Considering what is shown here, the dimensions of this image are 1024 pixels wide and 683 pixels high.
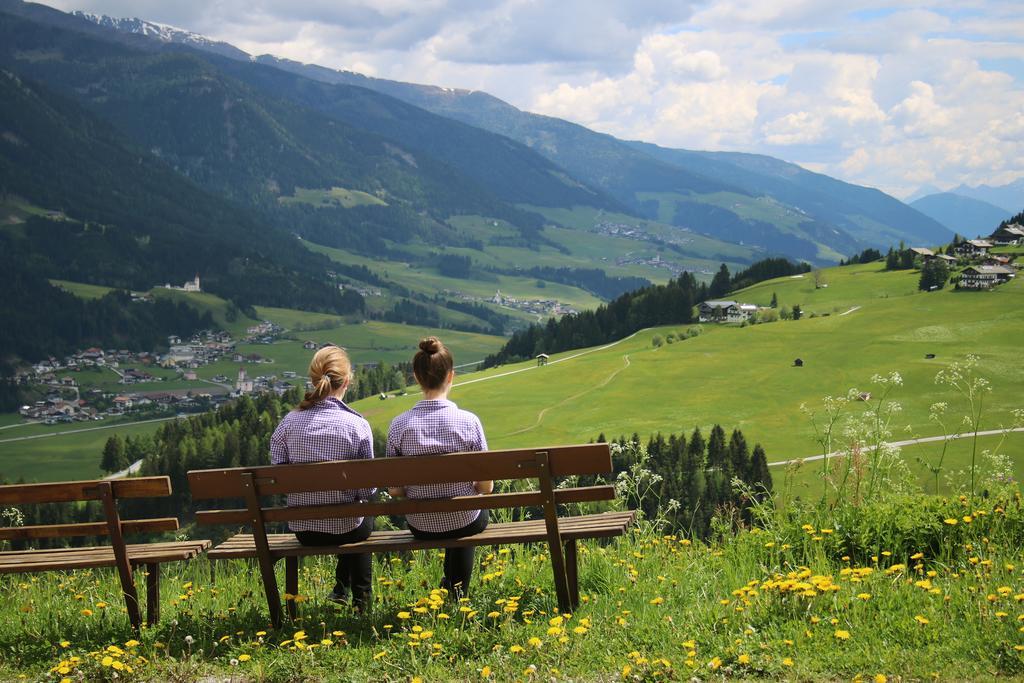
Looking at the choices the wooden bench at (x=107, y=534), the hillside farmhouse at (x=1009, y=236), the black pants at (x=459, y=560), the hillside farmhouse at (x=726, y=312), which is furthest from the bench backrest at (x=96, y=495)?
the hillside farmhouse at (x=1009, y=236)

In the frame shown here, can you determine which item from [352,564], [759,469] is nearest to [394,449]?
[352,564]

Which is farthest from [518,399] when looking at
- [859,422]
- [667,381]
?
[859,422]

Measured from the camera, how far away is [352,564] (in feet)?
29.3

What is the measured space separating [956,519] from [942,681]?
317cm

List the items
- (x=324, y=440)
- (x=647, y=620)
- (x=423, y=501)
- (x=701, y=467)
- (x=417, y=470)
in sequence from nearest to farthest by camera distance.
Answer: (x=647, y=620)
(x=417, y=470)
(x=423, y=501)
(x=324, y=440)
(x=701, y=467)

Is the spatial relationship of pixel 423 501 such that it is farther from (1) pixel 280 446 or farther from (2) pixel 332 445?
(1) pixel 280 446

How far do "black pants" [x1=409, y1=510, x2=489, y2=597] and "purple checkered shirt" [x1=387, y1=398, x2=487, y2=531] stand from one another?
0.19ft

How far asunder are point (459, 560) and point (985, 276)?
151m

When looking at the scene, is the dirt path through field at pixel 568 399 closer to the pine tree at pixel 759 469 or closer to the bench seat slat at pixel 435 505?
the pine tree at pixel 759 469

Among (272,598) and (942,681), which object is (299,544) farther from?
(942,681)

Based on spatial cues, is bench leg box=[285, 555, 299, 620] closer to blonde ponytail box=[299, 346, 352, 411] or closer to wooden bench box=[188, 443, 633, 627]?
wooden bench box=[188, 443, 633, 627]

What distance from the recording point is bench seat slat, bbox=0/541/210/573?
8.79 meters

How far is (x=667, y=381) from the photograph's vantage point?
12569cm

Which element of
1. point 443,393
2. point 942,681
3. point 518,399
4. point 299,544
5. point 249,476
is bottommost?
point 518,399
